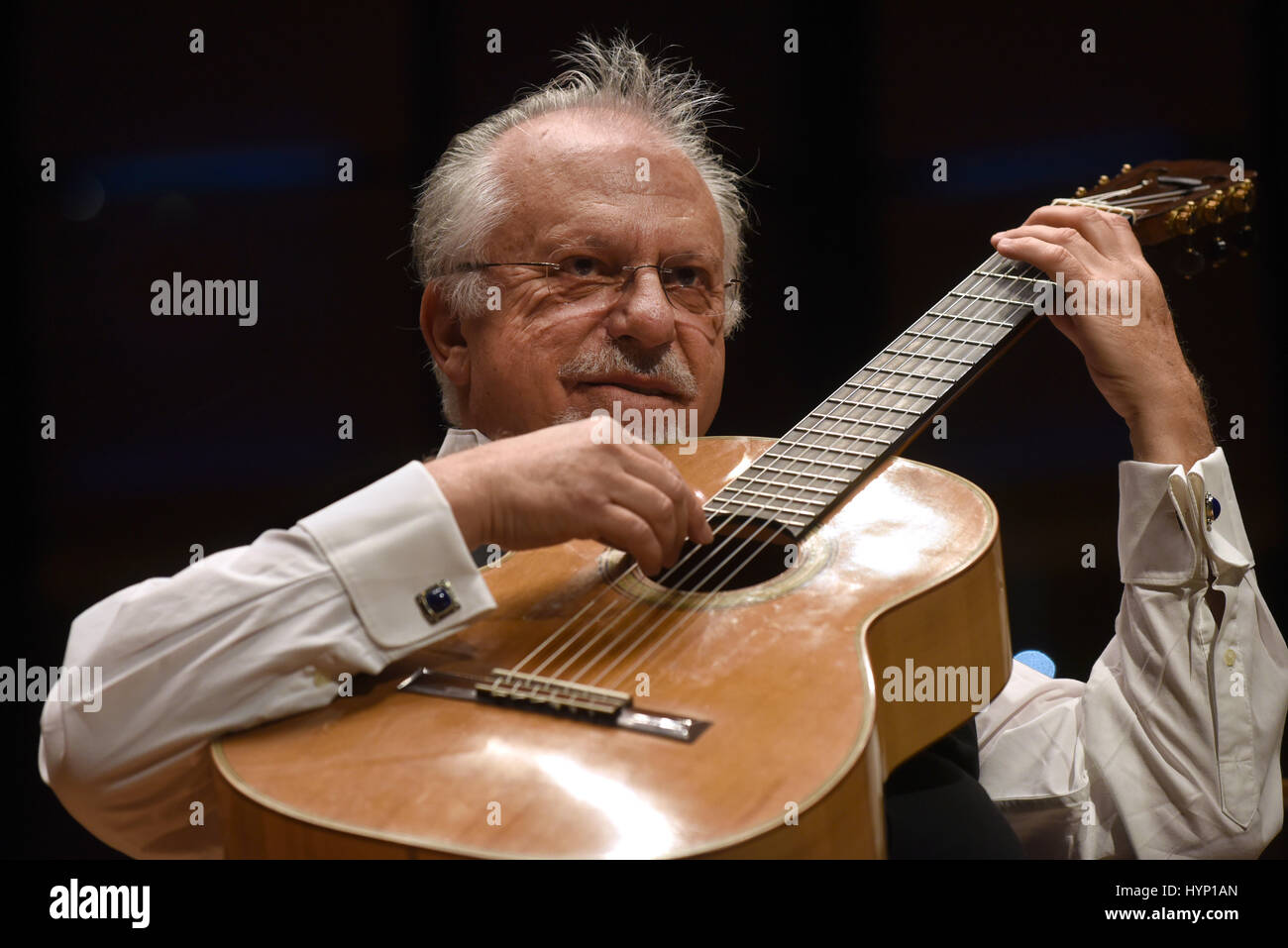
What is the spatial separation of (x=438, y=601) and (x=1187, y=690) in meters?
1.02

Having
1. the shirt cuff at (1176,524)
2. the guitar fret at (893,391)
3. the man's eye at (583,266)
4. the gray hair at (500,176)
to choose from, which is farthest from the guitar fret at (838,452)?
the gray hair at (500,176)

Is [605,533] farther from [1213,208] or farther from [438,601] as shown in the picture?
[1213,208]

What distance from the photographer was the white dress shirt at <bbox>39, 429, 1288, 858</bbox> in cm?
107

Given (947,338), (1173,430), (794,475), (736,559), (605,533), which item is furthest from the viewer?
(947,338)

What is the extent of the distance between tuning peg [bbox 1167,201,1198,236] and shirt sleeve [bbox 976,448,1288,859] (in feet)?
1.71

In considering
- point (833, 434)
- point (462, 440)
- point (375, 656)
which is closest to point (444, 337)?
point (462, 440)

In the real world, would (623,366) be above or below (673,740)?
above

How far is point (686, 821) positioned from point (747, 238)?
210 centimetres

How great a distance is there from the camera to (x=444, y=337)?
2.04 meters

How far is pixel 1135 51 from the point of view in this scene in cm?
243

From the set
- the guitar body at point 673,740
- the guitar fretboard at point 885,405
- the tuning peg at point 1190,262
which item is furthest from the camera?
the tuning peg at point 1190,262

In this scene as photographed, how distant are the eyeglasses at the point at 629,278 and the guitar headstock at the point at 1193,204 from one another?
1.97 ft

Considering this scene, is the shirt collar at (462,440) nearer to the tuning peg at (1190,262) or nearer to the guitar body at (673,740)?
the guitar body at (673,740)

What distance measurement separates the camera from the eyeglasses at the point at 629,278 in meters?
1.85
